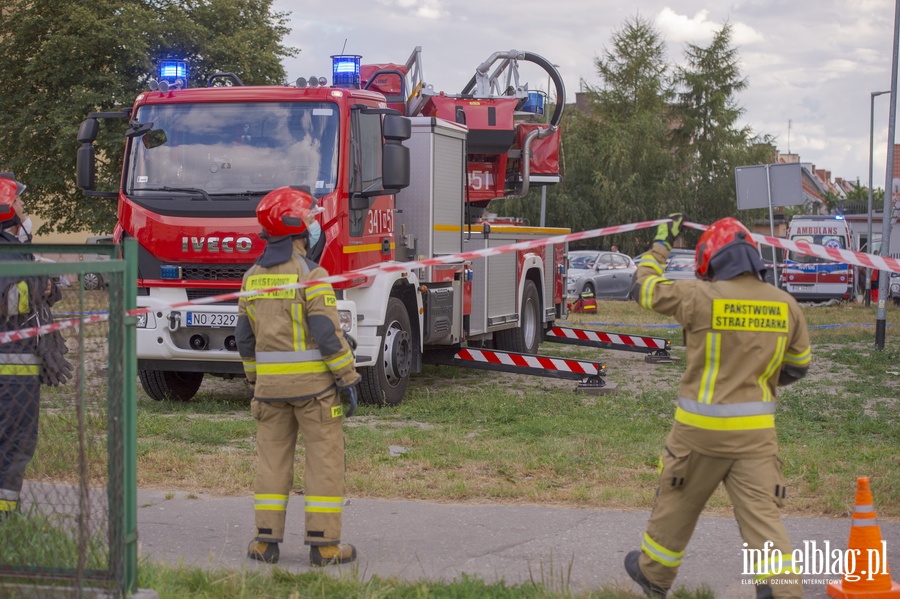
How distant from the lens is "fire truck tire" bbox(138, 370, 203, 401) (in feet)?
35.8

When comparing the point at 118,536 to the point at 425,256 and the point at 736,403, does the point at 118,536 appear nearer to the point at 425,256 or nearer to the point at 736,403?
the point at 736,403

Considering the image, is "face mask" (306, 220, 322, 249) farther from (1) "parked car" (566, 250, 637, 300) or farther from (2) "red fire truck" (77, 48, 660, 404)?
(1) "parked car" (566, 250, 637, 300)

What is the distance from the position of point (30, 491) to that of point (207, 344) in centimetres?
397

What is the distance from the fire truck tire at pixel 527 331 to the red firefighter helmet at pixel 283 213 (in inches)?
336

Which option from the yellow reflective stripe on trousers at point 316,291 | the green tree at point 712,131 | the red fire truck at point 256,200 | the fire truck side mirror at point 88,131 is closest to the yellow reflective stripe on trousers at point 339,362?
the yellow reflective stripe on trousers at point 316,291

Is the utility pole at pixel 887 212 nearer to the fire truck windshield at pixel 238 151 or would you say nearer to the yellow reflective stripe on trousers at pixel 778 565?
the fire truck windshield at pixel 238 151

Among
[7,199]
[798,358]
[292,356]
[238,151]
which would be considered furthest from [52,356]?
[238,151]

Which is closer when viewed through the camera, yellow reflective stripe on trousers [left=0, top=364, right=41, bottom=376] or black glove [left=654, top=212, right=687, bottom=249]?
black glove [left=654, top=212, right=687, bottom=249]

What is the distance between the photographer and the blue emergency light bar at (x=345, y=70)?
415 inches

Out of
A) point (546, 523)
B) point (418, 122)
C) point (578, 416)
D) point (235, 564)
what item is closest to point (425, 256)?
point (418, 122)

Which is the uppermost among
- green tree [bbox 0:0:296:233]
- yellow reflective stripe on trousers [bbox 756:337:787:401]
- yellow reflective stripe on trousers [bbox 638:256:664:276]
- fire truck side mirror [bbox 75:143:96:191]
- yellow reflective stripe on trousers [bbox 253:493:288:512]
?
green tree [bbox 0:0:296:233]

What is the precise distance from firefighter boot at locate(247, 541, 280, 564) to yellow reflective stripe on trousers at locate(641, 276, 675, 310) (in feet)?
7.26

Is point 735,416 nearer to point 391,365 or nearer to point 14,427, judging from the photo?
point 14,427

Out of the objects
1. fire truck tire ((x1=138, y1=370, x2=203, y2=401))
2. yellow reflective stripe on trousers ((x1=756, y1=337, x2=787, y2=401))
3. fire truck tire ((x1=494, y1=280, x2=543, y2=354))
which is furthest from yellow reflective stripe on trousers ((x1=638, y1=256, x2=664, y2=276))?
fire truck tire ((x1=494, y1=280, x2=543, y2=354))
